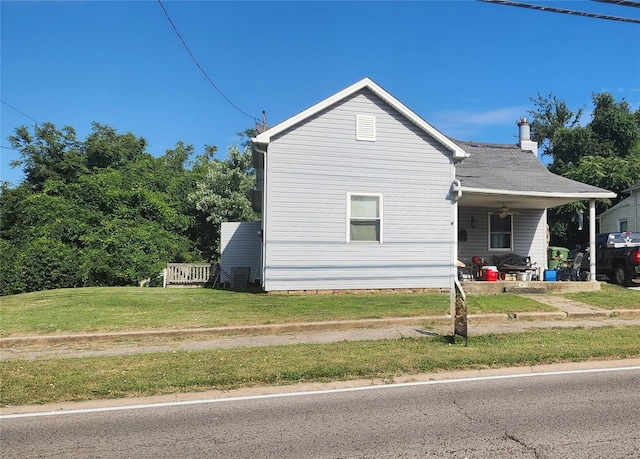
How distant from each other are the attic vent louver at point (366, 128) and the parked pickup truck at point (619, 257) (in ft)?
31.0

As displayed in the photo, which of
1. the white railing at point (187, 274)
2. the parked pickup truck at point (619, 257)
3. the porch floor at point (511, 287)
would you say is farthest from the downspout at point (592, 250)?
the white railing at point (187, 274)

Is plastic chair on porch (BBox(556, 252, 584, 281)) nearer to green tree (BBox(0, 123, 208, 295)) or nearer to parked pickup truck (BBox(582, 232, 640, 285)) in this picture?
parked pickup truck (BBox(582, 232, 640, 285))

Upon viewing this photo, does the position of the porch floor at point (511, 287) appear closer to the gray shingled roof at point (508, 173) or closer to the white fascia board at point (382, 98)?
the gray shingled roof at point (508, 173)

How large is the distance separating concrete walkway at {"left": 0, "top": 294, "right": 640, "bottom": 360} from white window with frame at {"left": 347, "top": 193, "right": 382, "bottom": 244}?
4230 millimetres

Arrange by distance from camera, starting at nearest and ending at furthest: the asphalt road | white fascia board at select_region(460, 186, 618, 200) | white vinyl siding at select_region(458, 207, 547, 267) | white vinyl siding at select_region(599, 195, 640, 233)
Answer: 1. the asphalt road
2. white fascia board at select_region(460, 186, 618, 200)
3. white vinyl siding at select_region(458, 207, 547, 267)
4. white vinyl siding at select_region(599, 195, 640, 233)

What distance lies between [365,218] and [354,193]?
0.83 metres

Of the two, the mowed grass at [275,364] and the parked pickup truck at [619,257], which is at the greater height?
the parked pickup truck at [619,257]

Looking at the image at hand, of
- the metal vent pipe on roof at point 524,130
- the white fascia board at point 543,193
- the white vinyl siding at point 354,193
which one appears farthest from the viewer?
the metal vent pipe on roof at point 524,130

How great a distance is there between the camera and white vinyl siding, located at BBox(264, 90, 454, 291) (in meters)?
13.0

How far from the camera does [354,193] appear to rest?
13.4 m

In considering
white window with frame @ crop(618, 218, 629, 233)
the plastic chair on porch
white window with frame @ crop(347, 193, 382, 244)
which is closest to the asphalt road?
white window with frame @ crop(347, 193, 382, 244)

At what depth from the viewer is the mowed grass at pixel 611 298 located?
37.3 feet

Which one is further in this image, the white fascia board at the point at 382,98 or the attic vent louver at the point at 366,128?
the attic vent louver at the point at 366,128

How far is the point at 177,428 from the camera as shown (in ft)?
14.7
